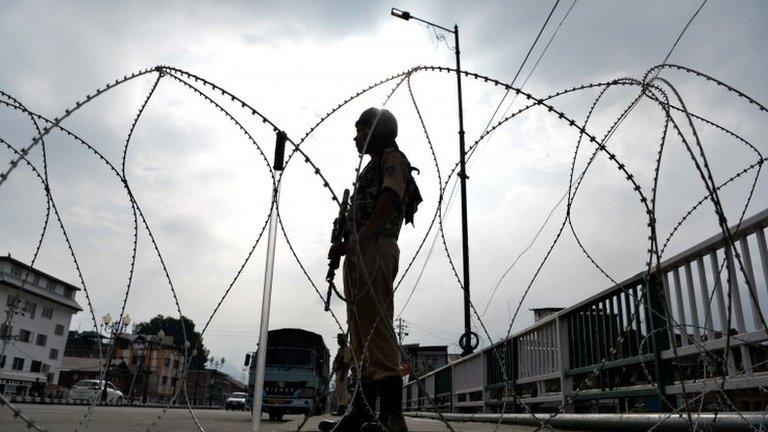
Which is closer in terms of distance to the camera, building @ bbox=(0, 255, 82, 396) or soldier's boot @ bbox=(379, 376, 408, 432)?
soldier's boot @ bbox=(379, 376, 408, 432)

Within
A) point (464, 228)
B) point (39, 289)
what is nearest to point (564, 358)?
point (464, 228)

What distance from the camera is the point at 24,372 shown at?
45812 millimetres

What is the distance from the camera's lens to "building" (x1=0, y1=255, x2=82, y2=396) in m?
42.8

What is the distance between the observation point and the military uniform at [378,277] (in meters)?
3.11

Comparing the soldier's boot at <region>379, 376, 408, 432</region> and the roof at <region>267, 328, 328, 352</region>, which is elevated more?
A: the roof at <region>267, 328, 328, 352</region>

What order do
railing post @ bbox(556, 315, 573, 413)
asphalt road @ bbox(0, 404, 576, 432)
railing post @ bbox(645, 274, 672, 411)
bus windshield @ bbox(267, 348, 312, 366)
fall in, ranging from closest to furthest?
railing post @ bbox(645, 274, 672, 411)
asphalt road @ bbox(0, 404, 576, 432)
railing post @ bbox(556, 315, 573, 413)
bus windshield @ bbox(267, 348, 312, 366)

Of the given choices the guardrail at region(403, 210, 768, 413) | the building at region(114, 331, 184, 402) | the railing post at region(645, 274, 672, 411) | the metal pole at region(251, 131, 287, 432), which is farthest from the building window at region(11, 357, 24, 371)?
the railing post at region(645, 274, 672, 411)

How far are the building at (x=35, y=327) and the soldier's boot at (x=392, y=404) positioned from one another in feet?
155

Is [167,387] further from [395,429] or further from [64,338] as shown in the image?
[395,429]

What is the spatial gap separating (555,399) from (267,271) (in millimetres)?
4268

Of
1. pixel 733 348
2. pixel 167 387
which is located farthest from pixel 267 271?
pixel 167 387

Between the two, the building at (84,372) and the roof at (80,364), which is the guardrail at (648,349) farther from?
the roof at (80,364)

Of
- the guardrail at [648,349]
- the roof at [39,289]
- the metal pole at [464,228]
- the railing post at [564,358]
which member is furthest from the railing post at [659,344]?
the roof at [39,289]

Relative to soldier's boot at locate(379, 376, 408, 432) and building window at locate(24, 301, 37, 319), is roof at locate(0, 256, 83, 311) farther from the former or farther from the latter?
soldier's boot at locate(379, 376, 408, 432)
